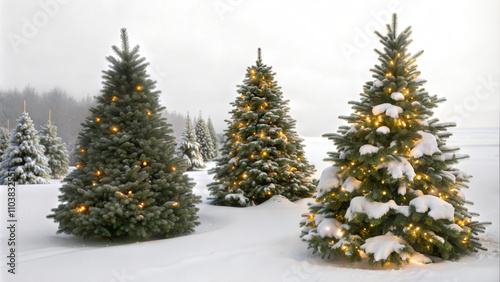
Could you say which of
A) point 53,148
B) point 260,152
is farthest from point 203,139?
point 260,152

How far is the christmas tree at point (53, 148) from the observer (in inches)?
1300

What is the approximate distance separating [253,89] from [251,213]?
556 centimetres

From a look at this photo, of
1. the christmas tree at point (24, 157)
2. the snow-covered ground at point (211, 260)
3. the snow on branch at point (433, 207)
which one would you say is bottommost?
the snow-covered ground at point (211, 260)

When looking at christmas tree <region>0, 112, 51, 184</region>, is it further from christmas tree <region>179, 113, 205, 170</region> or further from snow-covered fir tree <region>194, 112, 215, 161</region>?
snow-covered fir tree <region>194, 112, 215, 161</region>

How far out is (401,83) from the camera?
5.29 m

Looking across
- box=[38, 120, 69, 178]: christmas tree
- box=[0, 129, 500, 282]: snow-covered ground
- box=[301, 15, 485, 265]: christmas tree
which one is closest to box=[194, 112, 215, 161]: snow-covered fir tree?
box=[38, 120, 69, 178]: christmas tree

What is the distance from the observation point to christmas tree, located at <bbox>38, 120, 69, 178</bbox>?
33.0m

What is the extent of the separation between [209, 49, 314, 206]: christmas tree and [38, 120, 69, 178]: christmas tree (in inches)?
1151

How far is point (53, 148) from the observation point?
33.0 metres

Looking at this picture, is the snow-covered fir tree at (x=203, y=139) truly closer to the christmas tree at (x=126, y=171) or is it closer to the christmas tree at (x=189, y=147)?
the christmas tree at (x=189, y=147)

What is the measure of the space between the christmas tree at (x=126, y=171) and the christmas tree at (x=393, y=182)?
378 centimetres

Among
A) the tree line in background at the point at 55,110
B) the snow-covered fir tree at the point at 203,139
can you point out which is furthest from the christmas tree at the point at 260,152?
the tree line in background at the point at 55,110

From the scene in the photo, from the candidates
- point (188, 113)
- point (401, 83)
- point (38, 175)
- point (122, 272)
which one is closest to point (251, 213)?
point (122, 272)

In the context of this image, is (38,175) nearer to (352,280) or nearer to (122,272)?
(122,272)
